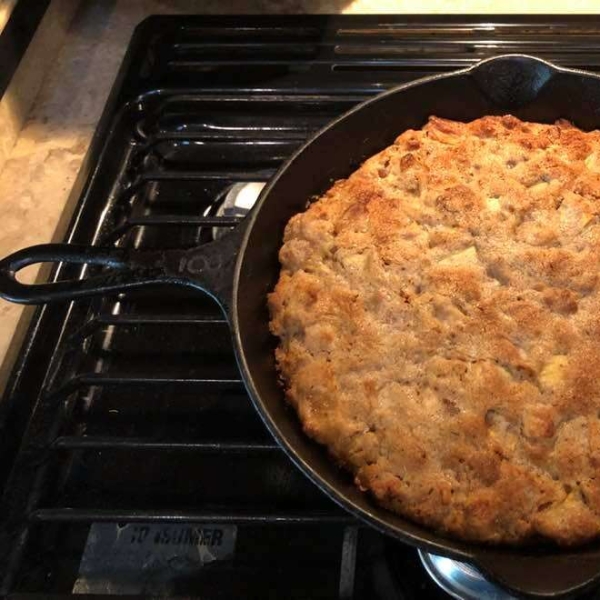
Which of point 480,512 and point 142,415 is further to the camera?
point 142,415

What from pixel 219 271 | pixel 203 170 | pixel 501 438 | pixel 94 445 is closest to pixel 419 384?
pixel 501 438

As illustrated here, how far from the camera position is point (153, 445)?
0.93 meters

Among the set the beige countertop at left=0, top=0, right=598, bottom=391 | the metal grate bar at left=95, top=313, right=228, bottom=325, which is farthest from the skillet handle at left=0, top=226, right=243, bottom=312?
the beige countertop at left=0, top=0, right=598, bottom=391

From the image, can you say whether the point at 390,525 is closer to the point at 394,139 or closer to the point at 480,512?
the point at 480,512

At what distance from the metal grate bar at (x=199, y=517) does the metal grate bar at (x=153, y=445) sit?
8cm

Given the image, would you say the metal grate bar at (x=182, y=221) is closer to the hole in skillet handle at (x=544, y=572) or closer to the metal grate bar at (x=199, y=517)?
the metal grate bar at (x=199, y=517)

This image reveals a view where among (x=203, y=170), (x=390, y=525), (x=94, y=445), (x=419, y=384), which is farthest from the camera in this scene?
(x=203, y=170)

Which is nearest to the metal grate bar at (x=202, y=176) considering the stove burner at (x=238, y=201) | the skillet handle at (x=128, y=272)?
the stove burner at (x=238, y=201)

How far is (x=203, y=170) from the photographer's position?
1.30 m

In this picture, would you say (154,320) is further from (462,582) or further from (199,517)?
(462,582)

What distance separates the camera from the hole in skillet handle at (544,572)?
65 centimetres

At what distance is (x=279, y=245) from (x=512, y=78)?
42cm

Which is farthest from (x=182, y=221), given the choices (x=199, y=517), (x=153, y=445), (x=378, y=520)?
(x=378, y=520)

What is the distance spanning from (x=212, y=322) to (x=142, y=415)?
17 cm
